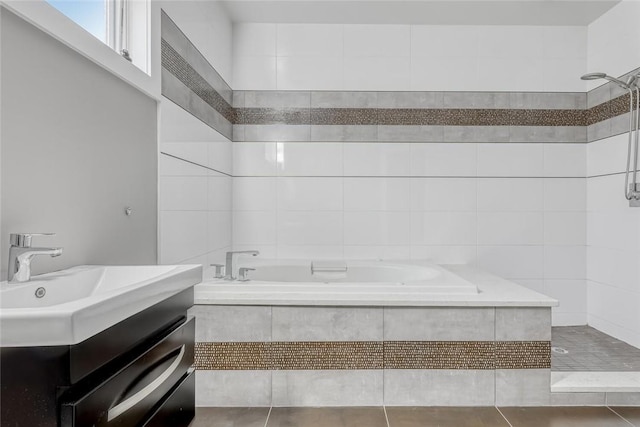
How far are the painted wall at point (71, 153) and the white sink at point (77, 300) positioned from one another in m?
0.15

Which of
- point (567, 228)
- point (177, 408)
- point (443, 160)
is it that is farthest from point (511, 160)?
point (177, 408)

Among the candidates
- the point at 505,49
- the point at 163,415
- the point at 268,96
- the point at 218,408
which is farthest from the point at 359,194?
the point at 163,415

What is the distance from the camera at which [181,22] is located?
242 cm

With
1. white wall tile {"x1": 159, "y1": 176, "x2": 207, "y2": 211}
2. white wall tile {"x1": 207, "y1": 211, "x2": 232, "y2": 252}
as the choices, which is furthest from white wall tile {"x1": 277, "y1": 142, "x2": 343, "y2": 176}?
white wall tile {"x1": 159, "y1": 176, "x2": 207, "y2": 211}

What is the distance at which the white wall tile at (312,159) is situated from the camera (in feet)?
11.5

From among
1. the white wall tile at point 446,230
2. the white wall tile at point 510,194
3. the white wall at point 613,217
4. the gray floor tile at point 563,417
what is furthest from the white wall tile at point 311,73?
the gray floor tile at point 563,417

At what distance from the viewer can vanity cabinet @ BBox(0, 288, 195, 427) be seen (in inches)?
28.2

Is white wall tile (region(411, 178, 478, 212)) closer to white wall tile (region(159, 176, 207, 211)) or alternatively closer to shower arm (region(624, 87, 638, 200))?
shower arm (region(624, 87, 638, 200))

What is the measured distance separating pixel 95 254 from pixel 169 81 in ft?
3.42

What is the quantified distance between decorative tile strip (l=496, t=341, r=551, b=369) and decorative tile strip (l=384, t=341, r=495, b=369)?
0.08 metres

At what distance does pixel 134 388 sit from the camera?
0.93 m

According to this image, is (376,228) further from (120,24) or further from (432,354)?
(120,24)

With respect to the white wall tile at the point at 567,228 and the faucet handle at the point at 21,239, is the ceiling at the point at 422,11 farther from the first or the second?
the faucet handle at the point at 21,239

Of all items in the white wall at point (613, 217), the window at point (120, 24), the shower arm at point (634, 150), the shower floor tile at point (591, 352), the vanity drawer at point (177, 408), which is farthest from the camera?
the white wall at point (613, 217)
